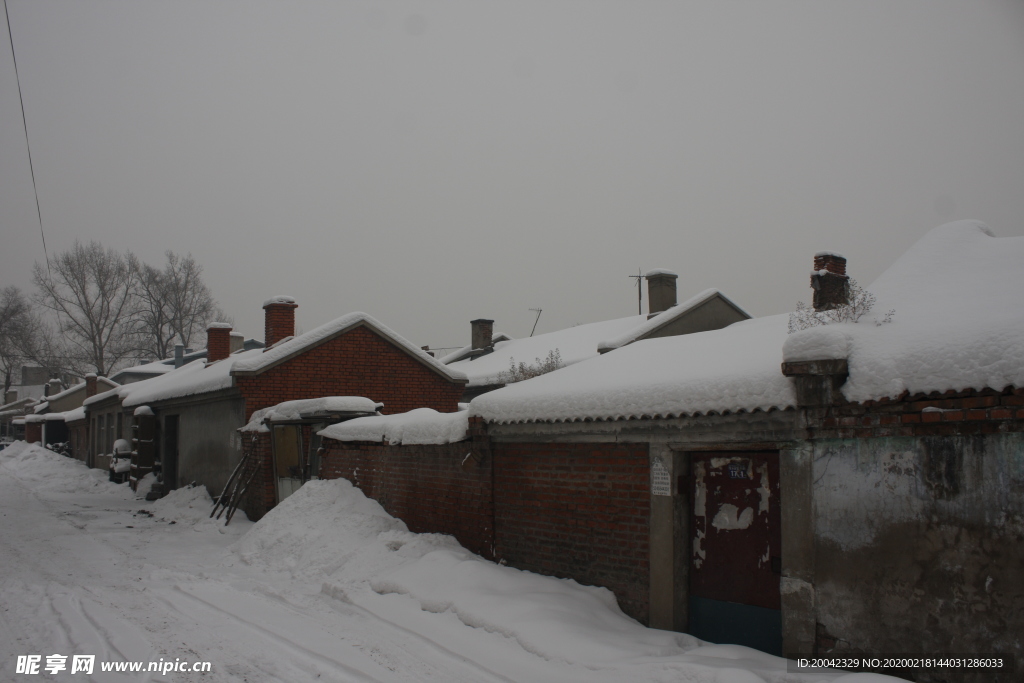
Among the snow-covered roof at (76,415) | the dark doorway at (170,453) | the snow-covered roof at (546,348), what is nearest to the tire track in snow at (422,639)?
the dark doorway at (170,453)

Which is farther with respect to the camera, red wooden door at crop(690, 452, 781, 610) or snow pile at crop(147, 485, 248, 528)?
snow pile at crop(147, 485, 248, 528)

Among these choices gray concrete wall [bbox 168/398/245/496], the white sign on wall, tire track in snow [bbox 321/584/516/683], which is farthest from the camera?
gray concrete wall [bbox 168/398/245/496]

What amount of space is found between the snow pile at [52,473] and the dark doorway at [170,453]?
157 inches

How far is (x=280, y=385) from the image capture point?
15.7 meters

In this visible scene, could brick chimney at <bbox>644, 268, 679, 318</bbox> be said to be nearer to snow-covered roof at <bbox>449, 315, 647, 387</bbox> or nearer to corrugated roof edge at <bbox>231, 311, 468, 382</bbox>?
snow-covered roof at <bbox>449, 315, 647, 387</bbox>

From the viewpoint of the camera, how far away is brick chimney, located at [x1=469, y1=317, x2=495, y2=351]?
3048cm

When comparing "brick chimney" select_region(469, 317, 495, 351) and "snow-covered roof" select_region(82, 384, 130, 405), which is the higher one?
"brick chimney" select_region(469, 317, 495, 351)

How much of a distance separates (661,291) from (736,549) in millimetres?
16718

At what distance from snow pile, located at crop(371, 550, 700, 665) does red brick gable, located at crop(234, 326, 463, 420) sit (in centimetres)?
815

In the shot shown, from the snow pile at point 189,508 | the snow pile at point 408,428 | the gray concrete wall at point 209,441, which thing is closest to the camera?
the snow pile at point 408,428

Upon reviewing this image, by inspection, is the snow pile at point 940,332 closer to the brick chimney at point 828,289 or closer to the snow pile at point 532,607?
the brick chimney at point 828,289

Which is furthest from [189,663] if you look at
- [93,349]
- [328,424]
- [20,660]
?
Result: [93,349]

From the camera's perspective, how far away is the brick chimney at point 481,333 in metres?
30.5

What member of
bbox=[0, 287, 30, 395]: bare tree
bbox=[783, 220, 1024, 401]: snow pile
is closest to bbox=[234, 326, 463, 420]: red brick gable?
bbox=[783, 220, 1024, 401]: snow pile
